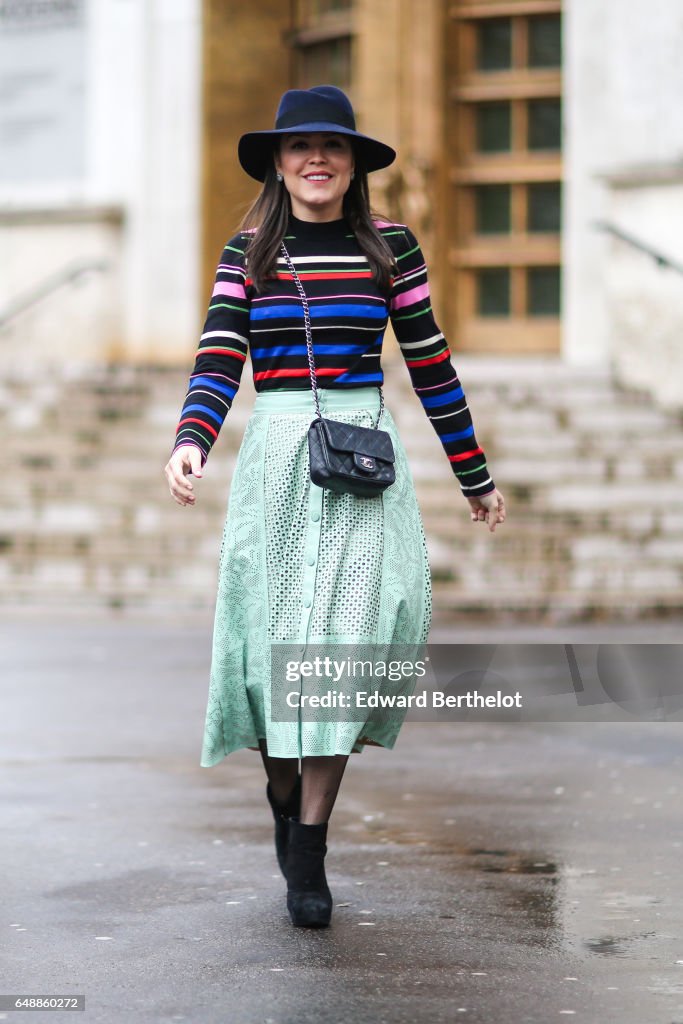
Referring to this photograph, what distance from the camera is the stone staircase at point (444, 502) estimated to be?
1181 centimetres

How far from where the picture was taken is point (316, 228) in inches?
190

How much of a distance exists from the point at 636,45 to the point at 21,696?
28.6 ft

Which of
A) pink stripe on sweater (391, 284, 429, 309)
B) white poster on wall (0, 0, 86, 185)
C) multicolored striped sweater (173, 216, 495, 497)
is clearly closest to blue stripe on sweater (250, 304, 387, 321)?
multicolored striped sweater (173, 216, 495, 497)

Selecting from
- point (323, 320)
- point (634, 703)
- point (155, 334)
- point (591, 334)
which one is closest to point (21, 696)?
point (634, 703)

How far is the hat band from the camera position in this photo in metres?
4.78

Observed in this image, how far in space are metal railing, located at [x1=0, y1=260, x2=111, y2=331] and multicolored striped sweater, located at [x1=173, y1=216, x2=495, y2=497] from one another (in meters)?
12.8

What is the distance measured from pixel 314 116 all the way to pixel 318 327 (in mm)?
521

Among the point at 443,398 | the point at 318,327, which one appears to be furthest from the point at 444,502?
the point at 318,327

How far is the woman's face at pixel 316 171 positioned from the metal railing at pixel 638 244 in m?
10.2

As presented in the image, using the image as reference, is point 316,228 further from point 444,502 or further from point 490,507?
point 444,502

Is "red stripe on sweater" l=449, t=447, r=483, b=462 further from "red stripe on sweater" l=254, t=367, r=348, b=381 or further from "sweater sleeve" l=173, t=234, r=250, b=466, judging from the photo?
"sweater sleeve" l=173, t=234, r=250, b=466

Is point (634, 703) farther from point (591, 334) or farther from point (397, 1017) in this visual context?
point (591, 334)

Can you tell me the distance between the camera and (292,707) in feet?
15.1

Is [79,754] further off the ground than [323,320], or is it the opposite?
[323,320]
